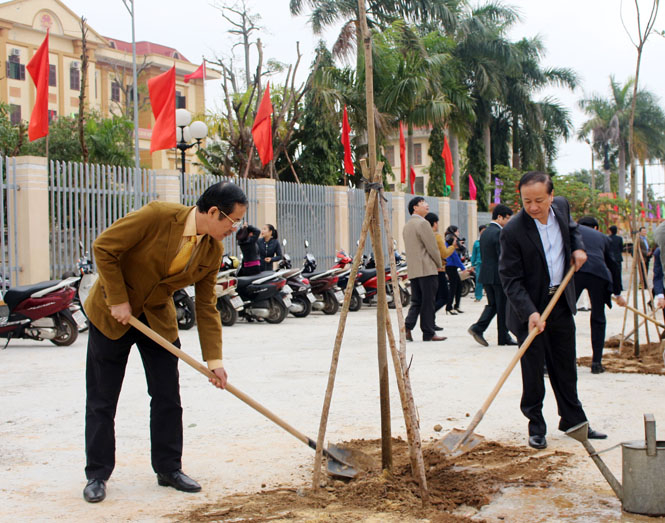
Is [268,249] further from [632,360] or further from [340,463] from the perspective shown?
[340,463]

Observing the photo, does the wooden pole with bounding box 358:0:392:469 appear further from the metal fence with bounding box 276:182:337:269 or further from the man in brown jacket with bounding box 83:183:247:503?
the metal fence with bounding box 276:182:337:269

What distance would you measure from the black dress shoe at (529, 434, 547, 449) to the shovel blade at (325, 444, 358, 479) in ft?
4.04

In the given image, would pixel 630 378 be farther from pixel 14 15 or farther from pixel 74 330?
pixel 14 15

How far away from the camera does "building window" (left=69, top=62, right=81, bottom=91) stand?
46.2 m

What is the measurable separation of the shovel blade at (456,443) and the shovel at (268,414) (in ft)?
1.97

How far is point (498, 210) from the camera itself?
9742 millimetres

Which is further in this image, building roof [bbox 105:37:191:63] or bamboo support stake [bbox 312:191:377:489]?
building roof [bbox 105:37:191:63]

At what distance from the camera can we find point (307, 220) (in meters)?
19.4

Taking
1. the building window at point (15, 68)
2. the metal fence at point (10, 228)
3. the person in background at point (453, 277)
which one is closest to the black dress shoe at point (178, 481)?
the metal fence at point (10, 228)

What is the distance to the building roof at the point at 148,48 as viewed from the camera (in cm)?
5259

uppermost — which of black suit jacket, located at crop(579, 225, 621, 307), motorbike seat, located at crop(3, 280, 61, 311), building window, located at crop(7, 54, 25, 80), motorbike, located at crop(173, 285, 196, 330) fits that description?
building window, located at crop(7, 54, 25, 80)

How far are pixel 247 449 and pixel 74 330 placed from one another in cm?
592

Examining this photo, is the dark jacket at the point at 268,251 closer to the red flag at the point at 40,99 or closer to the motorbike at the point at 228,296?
the motorbike at the point at 228,296

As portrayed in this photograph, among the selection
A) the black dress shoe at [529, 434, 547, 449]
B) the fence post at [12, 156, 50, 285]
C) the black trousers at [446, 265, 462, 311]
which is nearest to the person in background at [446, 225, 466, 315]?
the black trousers at [446, 265, 462, 311]
